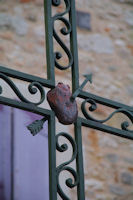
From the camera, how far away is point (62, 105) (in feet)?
4.52

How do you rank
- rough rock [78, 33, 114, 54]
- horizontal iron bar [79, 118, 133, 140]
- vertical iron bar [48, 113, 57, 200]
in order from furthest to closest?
rough rock [78, 33, 114, 54], horizontal iron bar [79, 118, 133, 140], vertical iron bar [48, 113, 57, 200]

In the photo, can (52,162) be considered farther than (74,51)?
No

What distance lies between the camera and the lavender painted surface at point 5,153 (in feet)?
7.75

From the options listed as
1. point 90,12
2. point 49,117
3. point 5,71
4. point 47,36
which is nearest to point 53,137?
point 49,117

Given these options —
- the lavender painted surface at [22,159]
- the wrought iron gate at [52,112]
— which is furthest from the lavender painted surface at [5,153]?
the wrought iron gate at [52,112]

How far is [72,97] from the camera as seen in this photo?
1.41 metres

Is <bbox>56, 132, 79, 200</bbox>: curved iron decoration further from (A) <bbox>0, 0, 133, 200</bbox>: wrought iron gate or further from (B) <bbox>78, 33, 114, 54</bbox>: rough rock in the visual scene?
(B) <bbox>78, 33, 114, 54</bbox>: rough rock

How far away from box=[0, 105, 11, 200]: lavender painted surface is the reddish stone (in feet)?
3.53

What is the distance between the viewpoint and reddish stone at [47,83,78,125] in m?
1.37

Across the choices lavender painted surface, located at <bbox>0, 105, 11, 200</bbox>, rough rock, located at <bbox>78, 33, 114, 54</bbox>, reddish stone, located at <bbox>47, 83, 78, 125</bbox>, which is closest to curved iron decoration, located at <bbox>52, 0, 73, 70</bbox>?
reddish stone, located at <bbox>47, 83, 78, 125</bbox>

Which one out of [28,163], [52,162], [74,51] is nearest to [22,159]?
[28,163]

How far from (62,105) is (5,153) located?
1.12 meters

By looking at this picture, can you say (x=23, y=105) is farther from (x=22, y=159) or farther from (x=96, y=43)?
(x=96, y=43)

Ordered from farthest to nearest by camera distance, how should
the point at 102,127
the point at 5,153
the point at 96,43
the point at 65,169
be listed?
1. the point at 96,43
2. the point at 5,153
3. the point at 102,127
4. the point at 65,169
